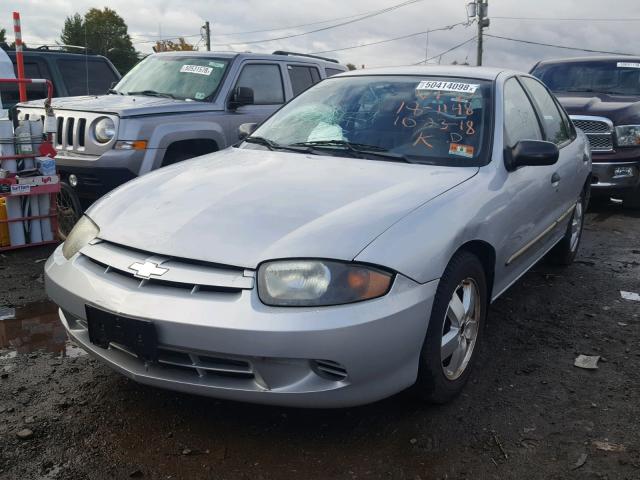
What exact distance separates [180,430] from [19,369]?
1.15 m

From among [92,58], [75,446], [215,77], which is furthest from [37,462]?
[92,58]

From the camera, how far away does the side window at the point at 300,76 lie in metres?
7.71

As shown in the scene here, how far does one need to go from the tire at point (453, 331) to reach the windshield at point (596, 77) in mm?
6574

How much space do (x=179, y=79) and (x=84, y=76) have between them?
11.4ft

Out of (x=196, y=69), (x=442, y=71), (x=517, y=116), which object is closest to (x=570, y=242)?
(x=517, y=116)

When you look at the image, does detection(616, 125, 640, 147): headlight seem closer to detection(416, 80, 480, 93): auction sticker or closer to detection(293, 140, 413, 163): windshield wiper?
detection(416, 80, 480, 93): auction sticker

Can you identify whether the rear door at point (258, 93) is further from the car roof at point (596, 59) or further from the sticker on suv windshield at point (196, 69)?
the car roof at point (596, 59)

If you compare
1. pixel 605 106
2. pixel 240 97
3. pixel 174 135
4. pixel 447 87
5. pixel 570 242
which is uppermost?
pixel 447 87

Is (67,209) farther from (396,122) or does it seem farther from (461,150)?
(461,150)

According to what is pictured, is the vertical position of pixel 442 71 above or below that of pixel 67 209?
above

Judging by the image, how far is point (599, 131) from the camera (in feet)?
25.5

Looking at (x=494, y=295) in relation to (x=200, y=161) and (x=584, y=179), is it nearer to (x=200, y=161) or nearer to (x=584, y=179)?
(x=200, y=161)

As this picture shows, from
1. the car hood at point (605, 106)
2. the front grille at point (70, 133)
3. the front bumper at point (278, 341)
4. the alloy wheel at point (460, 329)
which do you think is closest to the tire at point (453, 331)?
the alloy wheel at point (460, 329)

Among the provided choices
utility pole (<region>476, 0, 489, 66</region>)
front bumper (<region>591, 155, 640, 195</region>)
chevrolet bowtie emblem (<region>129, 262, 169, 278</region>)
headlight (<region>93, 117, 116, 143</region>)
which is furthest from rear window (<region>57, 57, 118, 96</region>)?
utility pole (<region>476, 0, 489, 66</region>)
